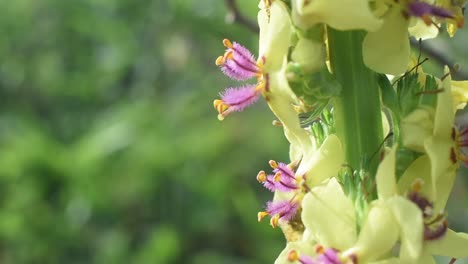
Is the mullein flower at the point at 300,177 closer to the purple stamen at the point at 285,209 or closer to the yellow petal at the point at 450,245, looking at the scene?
the purple stamen at the point at 285,209

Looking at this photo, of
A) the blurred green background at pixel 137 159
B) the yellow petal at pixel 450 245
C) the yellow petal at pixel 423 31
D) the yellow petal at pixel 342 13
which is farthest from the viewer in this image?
the blurred green background at pixel 137 159

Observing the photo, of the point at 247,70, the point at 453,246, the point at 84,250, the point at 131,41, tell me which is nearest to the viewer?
the point at 453,246

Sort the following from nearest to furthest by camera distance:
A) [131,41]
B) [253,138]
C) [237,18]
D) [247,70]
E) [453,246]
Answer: [453,246]
[247,70]
[237,18]
[131,41]
[253,138]

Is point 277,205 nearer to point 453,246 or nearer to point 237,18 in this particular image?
point 453,246

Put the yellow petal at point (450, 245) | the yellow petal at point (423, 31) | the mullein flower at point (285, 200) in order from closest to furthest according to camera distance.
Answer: the yellow petal at point (450, 245) → the mullein flower at point (285, 200) → the yellow petal at point (423, 31)

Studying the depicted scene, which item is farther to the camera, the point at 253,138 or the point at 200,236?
the point at 253,138

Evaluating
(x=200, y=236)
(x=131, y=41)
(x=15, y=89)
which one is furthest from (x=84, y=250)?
(x=15, y=89)

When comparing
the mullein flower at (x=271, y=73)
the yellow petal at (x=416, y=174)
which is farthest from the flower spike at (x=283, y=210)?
the yellow petal at (x=416, y=174)
